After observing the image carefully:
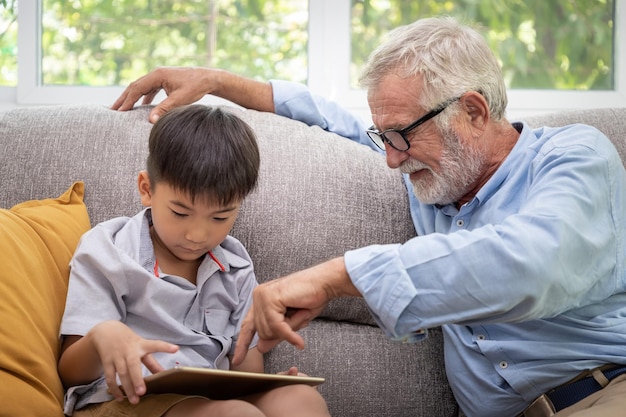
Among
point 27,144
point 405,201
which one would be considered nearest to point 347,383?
point 405,201

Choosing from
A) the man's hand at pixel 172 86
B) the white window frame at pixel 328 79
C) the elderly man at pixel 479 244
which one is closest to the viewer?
the elderly man at pixel 479 244

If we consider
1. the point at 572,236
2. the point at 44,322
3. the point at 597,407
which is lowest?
the point at 597,407

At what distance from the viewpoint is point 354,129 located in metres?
2.25

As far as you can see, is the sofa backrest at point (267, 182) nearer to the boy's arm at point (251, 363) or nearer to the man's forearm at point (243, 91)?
the man's forearm at point (243, 91)

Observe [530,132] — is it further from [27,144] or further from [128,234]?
[27,144]

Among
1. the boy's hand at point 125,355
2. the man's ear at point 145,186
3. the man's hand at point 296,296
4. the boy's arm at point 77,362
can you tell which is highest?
the man's ear at point 145,186

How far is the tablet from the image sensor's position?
1.25m

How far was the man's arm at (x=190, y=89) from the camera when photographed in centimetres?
207

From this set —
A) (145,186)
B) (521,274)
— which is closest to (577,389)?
(521,274)

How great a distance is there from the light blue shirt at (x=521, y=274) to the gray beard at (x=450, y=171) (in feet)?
0.20

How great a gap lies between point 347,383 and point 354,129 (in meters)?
0.73

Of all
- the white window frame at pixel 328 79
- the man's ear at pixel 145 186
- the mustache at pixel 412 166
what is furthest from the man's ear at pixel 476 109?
the white window frame at pixel 328 79

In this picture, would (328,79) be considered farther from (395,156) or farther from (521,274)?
(521,274)

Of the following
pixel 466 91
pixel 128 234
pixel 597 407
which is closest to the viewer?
pixel 597 407
